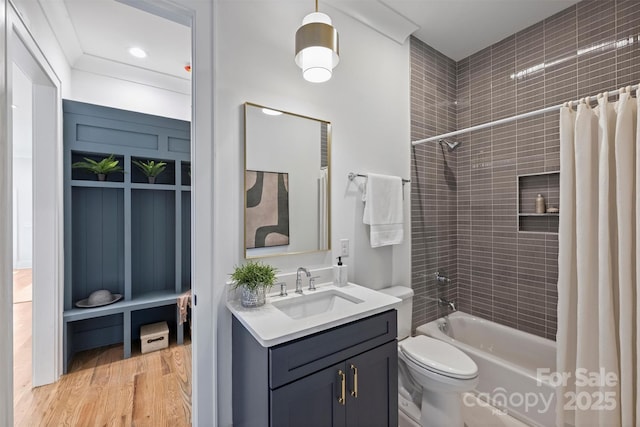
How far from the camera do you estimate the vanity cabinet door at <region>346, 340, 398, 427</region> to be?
121cm

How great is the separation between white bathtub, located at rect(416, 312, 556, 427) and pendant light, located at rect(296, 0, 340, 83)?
1920 millimetres

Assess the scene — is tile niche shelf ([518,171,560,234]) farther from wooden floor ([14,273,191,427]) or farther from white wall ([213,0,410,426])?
wooden floor ([14,273,191,427])

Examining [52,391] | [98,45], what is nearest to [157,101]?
[98,45]

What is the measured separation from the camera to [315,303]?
1.55m

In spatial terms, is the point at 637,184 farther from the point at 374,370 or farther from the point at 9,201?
the point at 9,201

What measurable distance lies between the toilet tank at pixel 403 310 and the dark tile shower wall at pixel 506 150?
32cm

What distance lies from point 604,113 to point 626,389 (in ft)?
4.04

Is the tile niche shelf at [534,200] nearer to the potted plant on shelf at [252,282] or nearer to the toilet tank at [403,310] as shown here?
the toilet tank at [403,310]

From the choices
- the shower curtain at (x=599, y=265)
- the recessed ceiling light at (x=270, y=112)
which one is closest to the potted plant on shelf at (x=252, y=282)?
the recessed ceiling light at (x=270, y=112)

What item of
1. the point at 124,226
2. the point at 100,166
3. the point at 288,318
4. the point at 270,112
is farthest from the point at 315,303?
the point at 100,166

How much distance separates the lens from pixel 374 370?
4.22 ft

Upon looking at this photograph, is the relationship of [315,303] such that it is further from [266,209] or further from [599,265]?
[599,265]

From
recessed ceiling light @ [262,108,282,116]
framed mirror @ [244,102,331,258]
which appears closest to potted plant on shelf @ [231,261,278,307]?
framed mirror @ [244,102,331,258]

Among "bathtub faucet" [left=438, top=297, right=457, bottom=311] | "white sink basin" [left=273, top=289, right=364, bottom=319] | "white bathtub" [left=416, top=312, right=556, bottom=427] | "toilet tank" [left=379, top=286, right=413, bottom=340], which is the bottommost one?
"white bathtub" [left=416, top=312, right=556, bottom=427]
